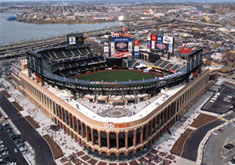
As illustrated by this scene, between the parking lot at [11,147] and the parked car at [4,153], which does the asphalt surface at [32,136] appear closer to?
the parking lot at [11,147]

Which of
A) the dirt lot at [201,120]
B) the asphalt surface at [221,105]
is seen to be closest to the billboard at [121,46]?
the asphalt surface at [221,105]

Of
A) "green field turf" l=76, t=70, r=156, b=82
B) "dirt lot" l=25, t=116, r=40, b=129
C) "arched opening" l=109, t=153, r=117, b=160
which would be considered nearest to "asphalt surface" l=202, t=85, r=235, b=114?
"green field turf" l=76, t=70, r=156, b=82

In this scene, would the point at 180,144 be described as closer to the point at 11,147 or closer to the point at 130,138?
the point at 130,138

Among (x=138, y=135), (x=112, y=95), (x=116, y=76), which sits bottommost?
(x=138, y=135)

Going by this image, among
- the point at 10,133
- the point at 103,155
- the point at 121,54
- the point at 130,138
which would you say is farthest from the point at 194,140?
the point at 10,133

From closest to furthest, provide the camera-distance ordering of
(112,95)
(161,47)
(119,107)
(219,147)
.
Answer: (219,147) < (119,107) < (112,95) < (161,47)

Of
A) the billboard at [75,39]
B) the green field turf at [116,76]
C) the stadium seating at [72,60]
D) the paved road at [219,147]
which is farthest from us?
the billboard at [75,39]

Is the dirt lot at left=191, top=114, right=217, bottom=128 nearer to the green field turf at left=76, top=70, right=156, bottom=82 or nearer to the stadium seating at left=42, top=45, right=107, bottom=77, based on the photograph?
the green field turf at left=76, top=70, right=156, bottom=82
